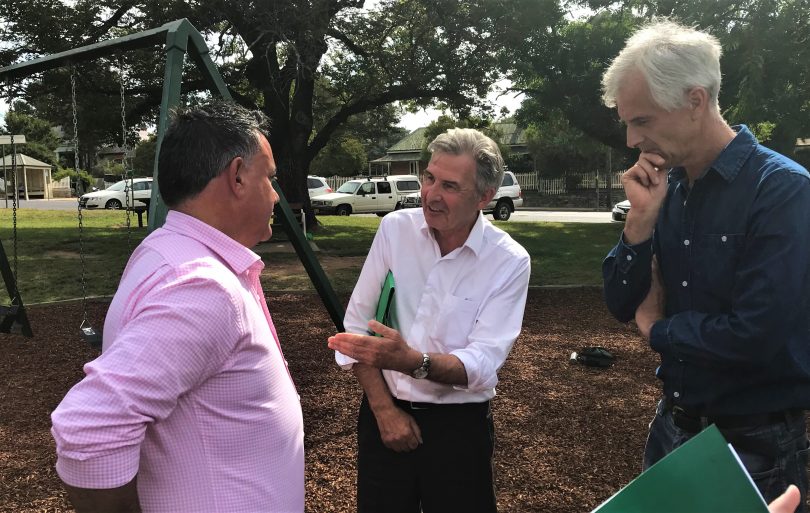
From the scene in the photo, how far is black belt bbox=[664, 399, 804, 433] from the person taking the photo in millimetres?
1666

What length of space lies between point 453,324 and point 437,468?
514mm

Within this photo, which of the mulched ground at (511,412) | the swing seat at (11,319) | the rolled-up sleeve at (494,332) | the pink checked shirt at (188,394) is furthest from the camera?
the swing seat at (11,319)

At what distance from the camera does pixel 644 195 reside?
1821mm

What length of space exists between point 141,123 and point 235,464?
17.5 m

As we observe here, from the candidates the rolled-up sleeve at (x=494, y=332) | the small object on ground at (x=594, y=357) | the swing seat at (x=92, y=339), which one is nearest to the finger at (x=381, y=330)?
the rolled-up sleeve at (x=494, y=332)

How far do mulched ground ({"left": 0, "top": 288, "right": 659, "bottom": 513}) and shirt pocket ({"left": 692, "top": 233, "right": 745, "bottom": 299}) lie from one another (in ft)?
6.34

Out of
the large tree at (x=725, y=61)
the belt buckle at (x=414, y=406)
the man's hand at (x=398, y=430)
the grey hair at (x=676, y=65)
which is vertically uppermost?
the large tree at (x=725, y=61)

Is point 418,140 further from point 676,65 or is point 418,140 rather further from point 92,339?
point 676,65

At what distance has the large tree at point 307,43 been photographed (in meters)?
12.2

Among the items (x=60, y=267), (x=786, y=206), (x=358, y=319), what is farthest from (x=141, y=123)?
(x=786, y=206)

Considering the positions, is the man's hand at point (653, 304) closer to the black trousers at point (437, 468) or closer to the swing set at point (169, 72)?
the black trousers at point (437, 468)

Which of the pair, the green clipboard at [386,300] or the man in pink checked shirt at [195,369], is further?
the green clipboard at [386,300]

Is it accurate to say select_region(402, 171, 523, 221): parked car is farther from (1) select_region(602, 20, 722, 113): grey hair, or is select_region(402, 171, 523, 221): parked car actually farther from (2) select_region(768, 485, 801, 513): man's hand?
(2) select_region(768, 485, 801, 513): man's hand

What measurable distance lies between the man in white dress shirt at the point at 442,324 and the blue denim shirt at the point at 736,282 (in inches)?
19.0
